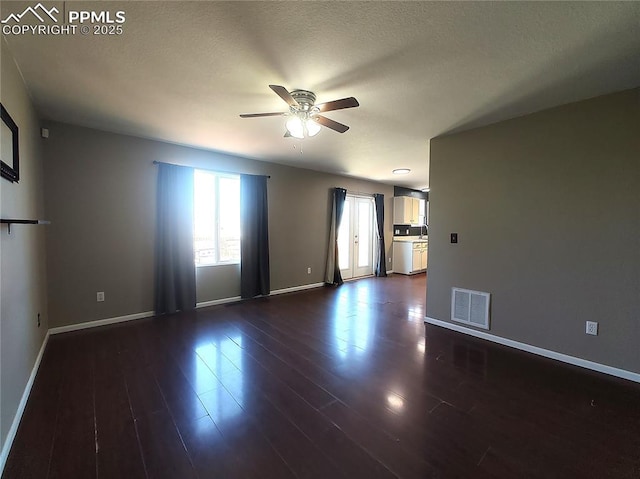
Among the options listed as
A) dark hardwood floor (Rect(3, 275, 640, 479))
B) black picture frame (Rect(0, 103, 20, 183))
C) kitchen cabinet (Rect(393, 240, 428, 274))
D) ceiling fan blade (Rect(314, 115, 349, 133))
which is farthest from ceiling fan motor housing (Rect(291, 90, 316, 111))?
kitchen cabinet (Rect(393, 240, 428, 274))

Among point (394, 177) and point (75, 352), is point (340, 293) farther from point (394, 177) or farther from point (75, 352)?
point (75, 352)

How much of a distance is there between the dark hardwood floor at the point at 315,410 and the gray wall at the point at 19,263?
0.25m

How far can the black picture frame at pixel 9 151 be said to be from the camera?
1.61 meters

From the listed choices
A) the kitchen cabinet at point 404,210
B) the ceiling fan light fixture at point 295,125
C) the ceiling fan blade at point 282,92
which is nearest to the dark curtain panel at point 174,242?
the ceiling fan light fixture at point 295,125

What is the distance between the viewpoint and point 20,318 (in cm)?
194

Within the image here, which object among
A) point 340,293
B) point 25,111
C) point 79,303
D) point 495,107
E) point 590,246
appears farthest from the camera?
point 340,293

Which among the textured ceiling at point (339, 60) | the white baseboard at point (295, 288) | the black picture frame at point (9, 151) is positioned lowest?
the white baseboard at point (295, 288)

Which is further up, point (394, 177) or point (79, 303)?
point (394, 177)

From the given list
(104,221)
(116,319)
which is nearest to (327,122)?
(104,221)

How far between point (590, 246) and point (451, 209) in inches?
50.5

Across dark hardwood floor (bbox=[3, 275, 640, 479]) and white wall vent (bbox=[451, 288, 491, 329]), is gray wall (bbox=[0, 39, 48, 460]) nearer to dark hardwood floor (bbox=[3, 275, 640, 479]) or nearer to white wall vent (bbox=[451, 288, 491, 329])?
dark hardwood floor (bbox=[3, 275, 640, 479])

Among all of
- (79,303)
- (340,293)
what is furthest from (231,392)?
(340,293)

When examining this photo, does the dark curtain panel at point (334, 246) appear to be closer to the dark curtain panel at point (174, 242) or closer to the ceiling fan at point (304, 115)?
the dark curtain panel at point (174, 242)

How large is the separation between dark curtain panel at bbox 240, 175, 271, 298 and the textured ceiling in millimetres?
1634
